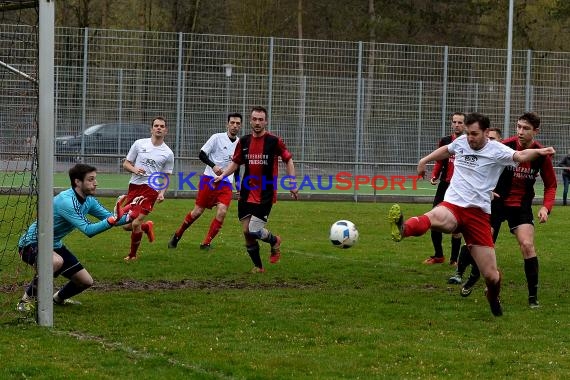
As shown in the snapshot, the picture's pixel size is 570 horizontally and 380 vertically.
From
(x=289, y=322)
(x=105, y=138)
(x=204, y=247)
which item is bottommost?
(x=204, y=247)

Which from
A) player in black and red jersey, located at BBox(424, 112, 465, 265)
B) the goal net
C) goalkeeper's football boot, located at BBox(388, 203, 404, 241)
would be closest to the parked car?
the goal net

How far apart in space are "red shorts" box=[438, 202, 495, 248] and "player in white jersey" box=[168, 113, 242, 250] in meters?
5.87

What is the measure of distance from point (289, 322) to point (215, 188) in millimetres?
6066

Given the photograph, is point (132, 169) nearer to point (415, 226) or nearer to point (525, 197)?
point (525, 197)

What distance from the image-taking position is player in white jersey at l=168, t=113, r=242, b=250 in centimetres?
1467

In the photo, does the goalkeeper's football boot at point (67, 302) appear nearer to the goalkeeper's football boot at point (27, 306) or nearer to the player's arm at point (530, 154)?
the goalkeeper's football boot at point (27, 306)

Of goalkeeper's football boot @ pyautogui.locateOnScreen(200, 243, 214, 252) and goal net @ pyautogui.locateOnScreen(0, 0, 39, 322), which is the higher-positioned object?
goal net @ pyautogui.locateOnScreen(0, 0, 39, 322)

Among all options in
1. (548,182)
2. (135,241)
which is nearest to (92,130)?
(135,241)

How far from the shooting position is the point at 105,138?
26.9 m

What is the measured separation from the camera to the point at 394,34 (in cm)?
4234

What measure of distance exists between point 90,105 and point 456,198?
1898 cm

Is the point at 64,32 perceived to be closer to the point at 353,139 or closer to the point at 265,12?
the point at 353,139

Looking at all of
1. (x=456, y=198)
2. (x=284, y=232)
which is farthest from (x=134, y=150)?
(x=456, y=198)

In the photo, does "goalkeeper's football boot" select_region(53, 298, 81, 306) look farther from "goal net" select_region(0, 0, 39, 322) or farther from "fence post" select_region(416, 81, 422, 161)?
"fence post" select_region(416, 81, 422, 161)
